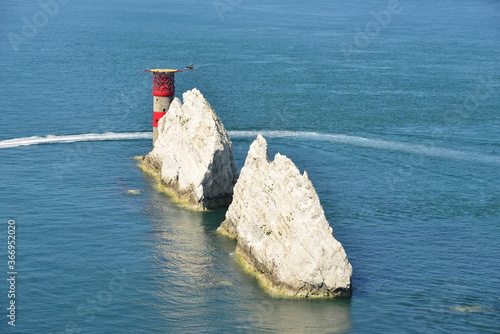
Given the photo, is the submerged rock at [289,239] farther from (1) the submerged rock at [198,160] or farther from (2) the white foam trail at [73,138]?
(2) the white foam trail at [73,138]

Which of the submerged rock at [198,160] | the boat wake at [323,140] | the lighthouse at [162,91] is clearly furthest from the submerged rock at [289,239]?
the boat wake at [323,140]

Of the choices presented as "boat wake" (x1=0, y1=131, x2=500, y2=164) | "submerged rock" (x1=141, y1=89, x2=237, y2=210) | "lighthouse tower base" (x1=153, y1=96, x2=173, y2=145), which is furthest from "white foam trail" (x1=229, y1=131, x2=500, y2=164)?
"submerged rock" (x1=141, y1=89, x2=237, y2=210)

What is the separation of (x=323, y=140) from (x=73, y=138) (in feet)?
129

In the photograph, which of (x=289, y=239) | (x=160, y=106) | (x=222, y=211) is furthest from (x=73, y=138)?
(x=289, y=239)

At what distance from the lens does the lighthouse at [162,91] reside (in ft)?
340

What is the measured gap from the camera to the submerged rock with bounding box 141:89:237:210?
86.5 m

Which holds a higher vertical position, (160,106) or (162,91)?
(162,91)

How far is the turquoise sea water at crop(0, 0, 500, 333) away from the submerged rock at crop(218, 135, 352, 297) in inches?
68.9

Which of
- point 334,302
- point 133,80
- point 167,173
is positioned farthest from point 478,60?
point 334,302

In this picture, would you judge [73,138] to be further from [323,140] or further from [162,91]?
[323,140]

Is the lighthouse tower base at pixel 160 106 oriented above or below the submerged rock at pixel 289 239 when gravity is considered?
above

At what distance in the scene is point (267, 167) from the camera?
243 ft

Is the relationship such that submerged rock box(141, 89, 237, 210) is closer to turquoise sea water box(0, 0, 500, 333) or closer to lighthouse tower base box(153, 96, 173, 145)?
turquoise sea water box(0, 0, 500, 333)

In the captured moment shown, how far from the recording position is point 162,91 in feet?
343
